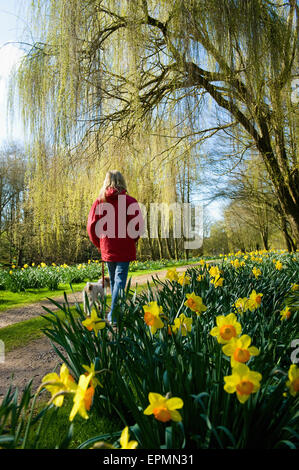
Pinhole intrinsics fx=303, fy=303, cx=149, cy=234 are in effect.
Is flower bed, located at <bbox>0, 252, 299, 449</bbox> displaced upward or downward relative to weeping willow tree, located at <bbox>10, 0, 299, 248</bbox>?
downward

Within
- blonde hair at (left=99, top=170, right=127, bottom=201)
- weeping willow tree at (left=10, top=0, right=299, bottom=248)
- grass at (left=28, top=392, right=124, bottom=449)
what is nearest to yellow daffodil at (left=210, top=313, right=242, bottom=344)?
grass at (left=28, top=392, right=124, bottom=449)

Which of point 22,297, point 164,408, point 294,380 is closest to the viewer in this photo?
point 164,408

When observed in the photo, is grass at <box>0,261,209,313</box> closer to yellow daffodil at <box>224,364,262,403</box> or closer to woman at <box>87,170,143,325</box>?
woman at <box>87,170,143,325</box>

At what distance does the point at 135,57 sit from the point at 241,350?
86.8 inches

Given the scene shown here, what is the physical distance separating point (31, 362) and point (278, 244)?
2509cm

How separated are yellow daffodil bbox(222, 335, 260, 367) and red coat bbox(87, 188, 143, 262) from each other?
219 cm

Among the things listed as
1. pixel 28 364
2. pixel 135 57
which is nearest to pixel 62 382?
pixel 28 364

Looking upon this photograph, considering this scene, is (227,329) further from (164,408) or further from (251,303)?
(251,303)

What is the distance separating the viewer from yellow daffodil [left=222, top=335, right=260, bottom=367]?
942 millimetres

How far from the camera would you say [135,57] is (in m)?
2.29

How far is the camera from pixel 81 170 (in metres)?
3.34

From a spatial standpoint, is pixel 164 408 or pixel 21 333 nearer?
pixel 164 408

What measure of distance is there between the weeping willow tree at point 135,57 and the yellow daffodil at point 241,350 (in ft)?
6.54

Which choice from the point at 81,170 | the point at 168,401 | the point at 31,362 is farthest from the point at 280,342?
the point at 81,170
